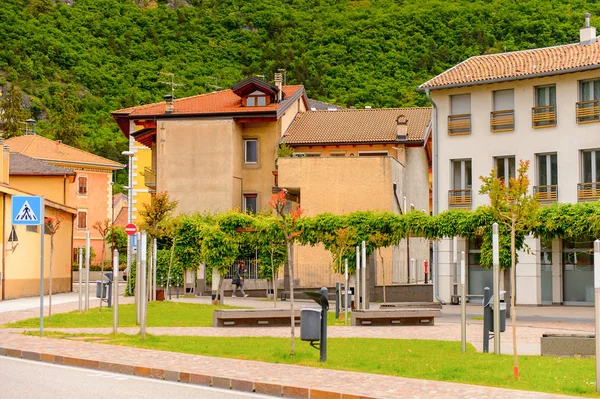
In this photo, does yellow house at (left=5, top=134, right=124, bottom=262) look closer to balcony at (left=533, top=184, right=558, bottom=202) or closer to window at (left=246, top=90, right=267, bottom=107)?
window at (left=246, top=90, right=267, bottom=107)

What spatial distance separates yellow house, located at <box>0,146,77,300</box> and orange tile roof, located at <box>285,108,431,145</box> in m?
13.6

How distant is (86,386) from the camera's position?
48.4 ft

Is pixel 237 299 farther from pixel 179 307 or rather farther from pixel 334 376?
pixel 334 376

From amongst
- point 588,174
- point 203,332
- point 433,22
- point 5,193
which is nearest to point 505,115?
point 588,174

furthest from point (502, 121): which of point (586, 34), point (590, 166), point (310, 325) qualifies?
point (310, 325)

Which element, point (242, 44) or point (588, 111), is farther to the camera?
point (242, 44)

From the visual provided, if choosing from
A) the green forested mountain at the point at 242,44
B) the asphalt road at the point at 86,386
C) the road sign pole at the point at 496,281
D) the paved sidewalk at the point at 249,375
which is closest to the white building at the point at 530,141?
the road sign pole at the point at 496,281

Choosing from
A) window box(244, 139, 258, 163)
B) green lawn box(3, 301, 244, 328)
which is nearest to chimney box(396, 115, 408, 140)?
window box(244, 139, 258, 163)

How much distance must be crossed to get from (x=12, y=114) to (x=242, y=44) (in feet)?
95.7

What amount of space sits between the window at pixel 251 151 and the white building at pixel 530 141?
1437 centimetres

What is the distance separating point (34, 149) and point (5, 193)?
43.4 m

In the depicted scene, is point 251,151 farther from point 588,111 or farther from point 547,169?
point 588,111

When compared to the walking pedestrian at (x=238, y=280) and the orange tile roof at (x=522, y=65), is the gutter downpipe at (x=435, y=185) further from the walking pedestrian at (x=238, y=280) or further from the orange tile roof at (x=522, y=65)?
the walking pedestrian at (x=238, y=280)

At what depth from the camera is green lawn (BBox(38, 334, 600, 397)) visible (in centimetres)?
1495
